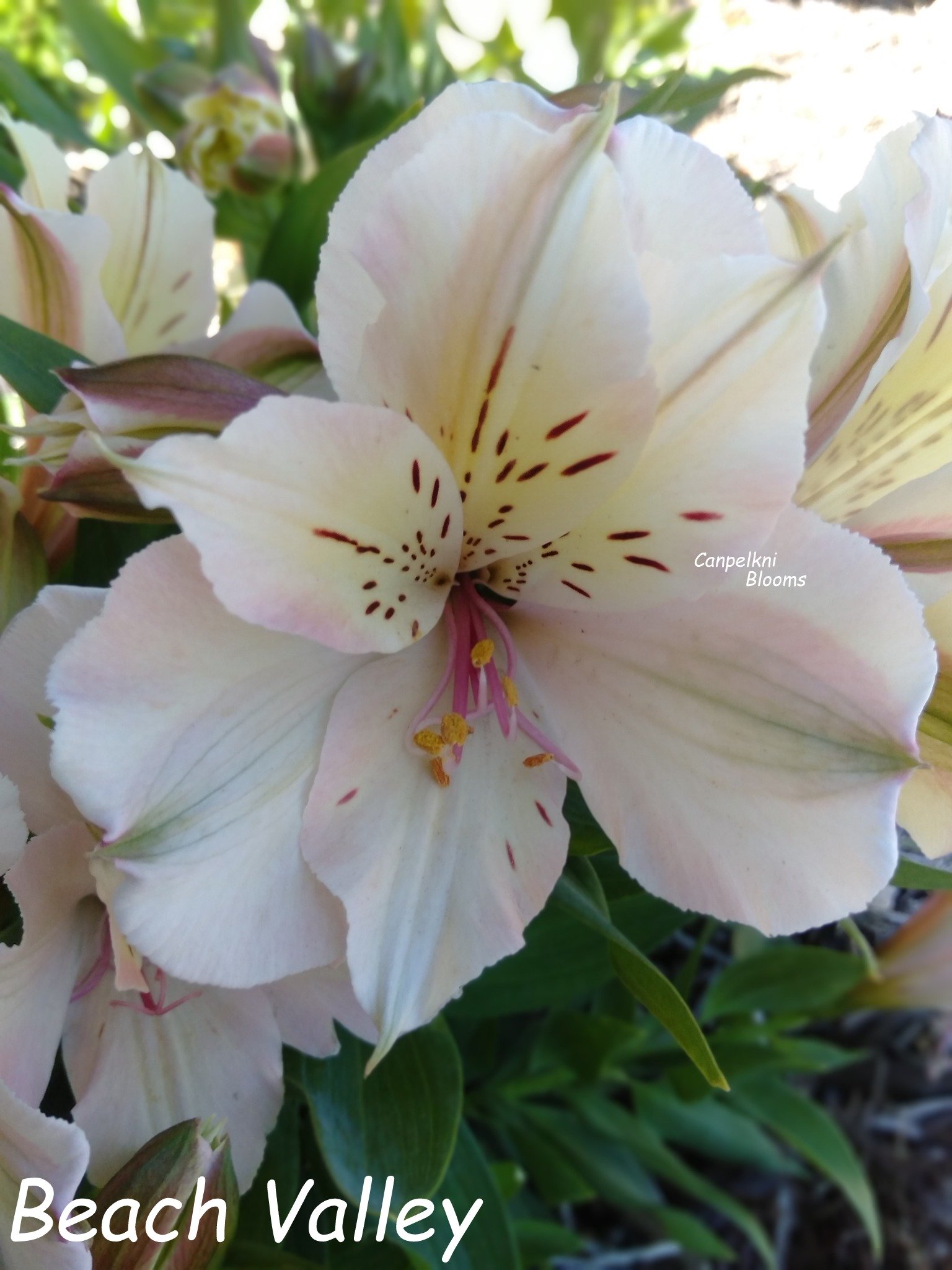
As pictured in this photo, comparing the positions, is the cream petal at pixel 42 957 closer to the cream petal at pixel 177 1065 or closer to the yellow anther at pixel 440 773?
the cream petal at pixel 177 1065

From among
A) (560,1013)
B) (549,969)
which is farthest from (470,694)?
(560,1013)

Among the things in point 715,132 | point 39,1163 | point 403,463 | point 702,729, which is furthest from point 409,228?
point 715,132

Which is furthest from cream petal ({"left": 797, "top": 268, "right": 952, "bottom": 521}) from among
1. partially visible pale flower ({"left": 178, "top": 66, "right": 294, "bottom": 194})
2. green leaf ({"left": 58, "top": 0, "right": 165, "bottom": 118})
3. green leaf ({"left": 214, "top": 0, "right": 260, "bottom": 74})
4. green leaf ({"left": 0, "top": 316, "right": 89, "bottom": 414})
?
green leaf ({"left": 58, "top": 0, "right": 165, "bottom": 118})

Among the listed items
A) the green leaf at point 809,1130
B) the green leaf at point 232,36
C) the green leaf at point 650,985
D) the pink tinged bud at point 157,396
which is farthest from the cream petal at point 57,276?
the green leaf at point 809,1130

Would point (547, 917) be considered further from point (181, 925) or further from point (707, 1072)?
point (181, 925)

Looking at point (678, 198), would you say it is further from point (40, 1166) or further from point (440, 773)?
point (40, 1166)

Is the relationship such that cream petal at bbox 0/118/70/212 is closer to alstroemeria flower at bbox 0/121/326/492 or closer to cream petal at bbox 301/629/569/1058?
alstroemeria flower at bbox 0/121/326/492

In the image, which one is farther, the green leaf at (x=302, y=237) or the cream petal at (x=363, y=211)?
the green leaf at (x=302, y=237)
